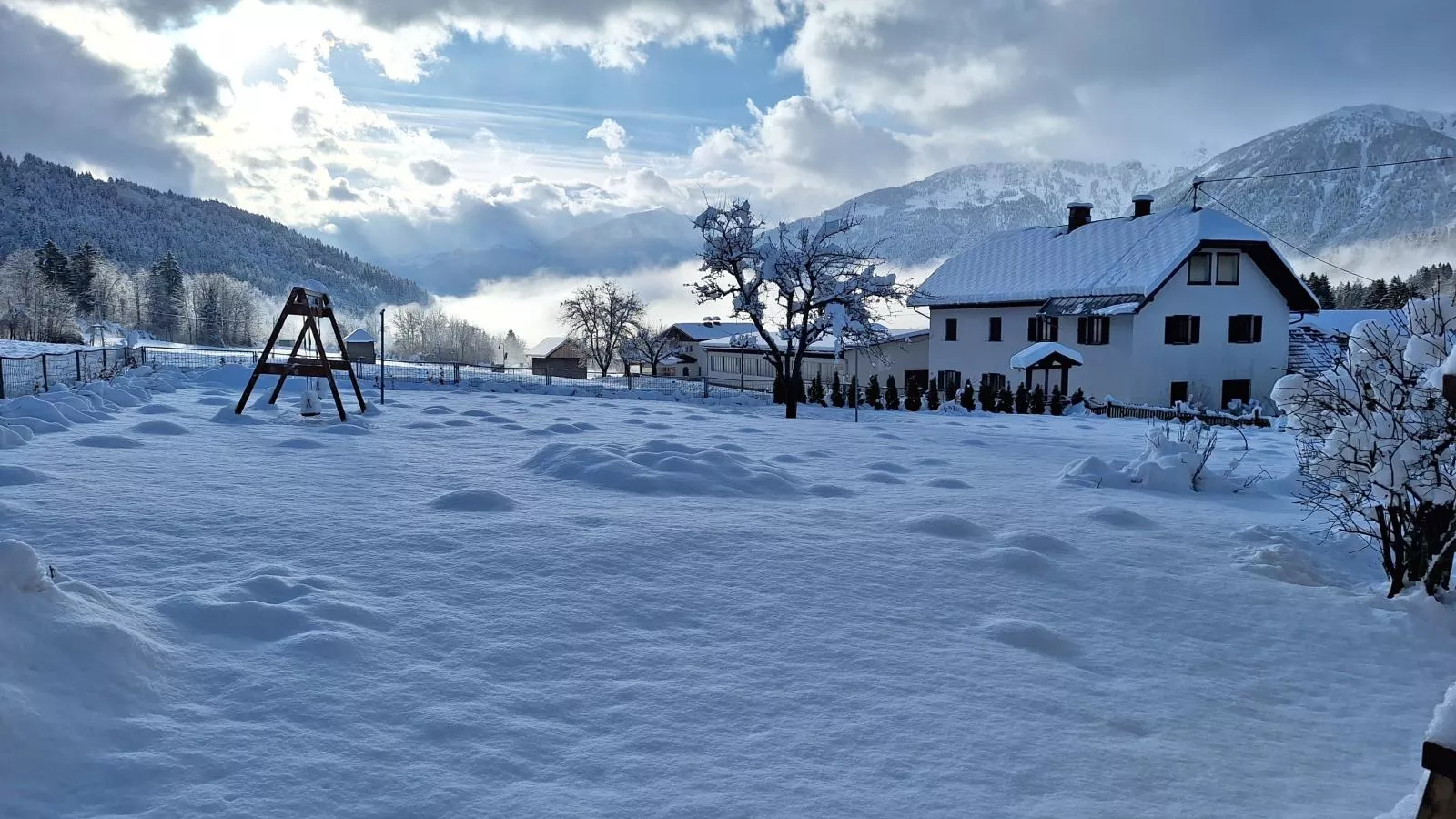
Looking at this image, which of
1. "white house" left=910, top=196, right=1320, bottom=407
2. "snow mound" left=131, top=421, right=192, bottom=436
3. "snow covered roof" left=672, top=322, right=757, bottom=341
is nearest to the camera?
"snow mound" left=131, top=421, right=192, bottom=436

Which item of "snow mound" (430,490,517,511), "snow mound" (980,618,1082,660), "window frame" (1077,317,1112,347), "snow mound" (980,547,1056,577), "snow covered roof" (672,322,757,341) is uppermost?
"snow covered roof" (672,322,757,341)

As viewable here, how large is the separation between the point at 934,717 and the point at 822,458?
8.78m

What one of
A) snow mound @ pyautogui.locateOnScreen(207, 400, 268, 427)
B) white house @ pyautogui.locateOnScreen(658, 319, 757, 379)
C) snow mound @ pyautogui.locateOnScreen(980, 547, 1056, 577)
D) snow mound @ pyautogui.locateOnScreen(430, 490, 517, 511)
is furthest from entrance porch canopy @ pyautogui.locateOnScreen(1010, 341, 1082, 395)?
white house @ pyautogui.locateOnScreen(658, 319, 757, 379)

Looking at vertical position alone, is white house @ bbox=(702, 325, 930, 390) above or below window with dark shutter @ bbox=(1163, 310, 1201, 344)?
below

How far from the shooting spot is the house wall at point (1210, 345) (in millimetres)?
30562

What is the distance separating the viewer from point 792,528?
7824 millimetres

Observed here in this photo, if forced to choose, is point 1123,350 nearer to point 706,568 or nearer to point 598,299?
point 706,568

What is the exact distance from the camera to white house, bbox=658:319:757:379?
218ft

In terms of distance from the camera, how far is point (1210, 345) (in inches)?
1246

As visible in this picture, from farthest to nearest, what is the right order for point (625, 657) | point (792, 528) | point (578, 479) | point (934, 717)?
point (578, 479) → point (792, 528) → point (625, 657) → point (934, 717)

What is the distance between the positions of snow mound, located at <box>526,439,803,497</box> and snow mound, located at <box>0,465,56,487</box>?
4801 millimetres

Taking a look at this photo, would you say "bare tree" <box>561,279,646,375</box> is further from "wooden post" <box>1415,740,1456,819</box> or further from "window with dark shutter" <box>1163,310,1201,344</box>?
"wooden post" <box>1415,740,1456,819</box>

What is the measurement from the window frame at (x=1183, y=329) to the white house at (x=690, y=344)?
121ft

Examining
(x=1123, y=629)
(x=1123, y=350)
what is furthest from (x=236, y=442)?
(x=1123, y=350)
